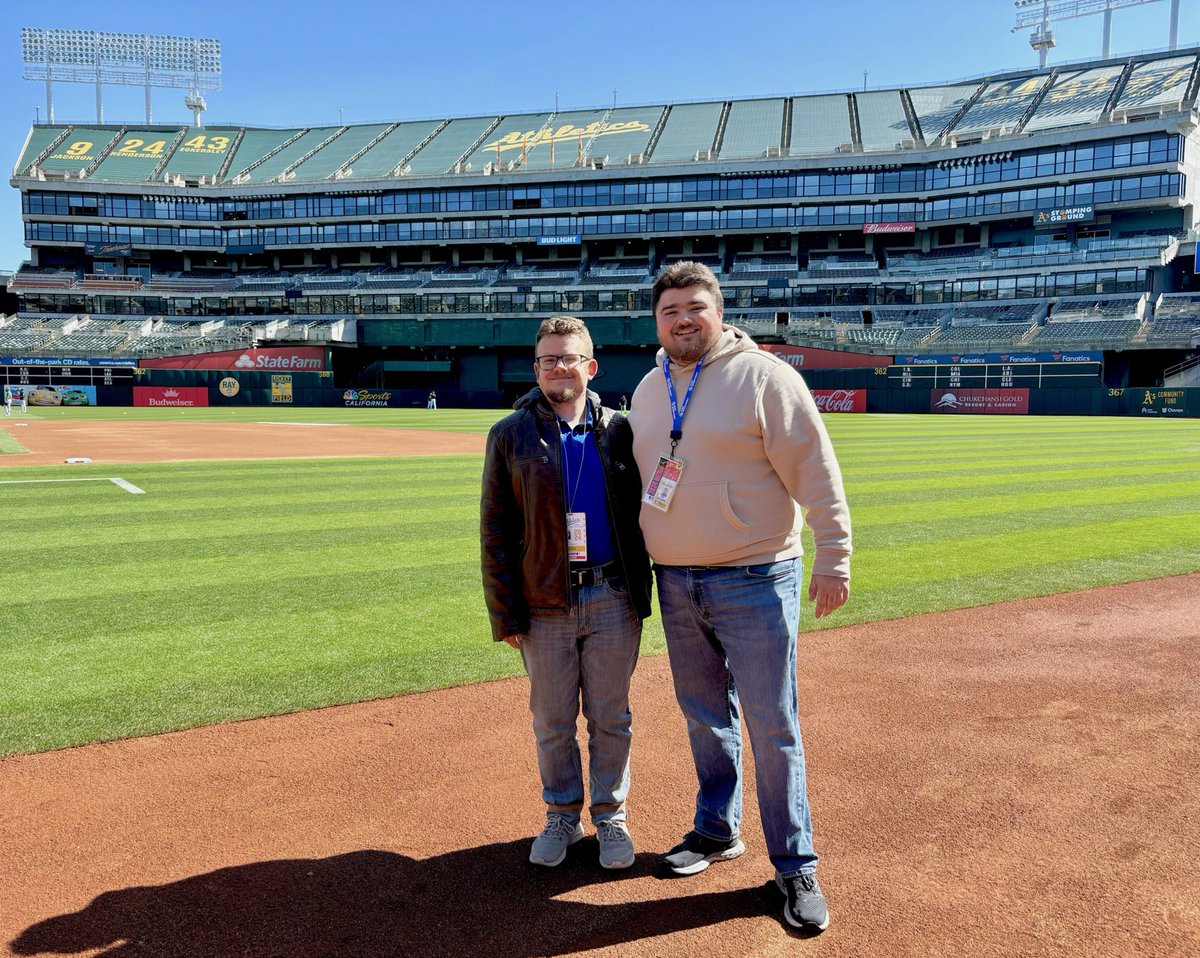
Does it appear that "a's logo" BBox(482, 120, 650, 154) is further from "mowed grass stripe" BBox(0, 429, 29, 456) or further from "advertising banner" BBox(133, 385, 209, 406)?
"mowed grass stripe" BBox(0, 429, 29, 456)

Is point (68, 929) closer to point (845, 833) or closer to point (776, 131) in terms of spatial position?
point (845, 833)

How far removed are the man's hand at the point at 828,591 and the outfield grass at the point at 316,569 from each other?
2.97m

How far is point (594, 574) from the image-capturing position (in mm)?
3668

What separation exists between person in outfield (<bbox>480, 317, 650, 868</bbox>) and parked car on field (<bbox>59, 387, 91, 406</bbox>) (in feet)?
209

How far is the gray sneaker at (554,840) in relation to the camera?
3.63m

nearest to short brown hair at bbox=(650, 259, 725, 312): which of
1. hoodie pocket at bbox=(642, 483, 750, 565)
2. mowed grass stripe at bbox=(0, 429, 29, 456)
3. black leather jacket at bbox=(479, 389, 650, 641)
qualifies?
black leather jacket at bbox=(479, 389, 650, 641)

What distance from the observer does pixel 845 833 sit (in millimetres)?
3857

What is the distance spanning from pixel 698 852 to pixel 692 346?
2.09 m

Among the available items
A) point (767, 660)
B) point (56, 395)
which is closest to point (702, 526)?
point (767, 660)

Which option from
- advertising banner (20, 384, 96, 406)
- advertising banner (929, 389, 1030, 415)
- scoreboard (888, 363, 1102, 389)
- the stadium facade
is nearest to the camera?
scoreboard (888, 363, 1102, 389)

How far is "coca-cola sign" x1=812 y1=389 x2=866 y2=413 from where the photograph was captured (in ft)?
173

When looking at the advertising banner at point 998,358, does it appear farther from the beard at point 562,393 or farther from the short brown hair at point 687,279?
the beard at point 562,393

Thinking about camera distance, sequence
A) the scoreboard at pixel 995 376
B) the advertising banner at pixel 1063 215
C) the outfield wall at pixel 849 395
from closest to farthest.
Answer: the outfield wall at pixel 849 395 < the scoreboard at pixel 995 376 < the advertising banner at pixel 1063 215

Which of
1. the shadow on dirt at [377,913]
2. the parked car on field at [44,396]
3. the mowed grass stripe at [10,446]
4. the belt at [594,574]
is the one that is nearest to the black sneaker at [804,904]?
the shadow on dirt at [377,913]
